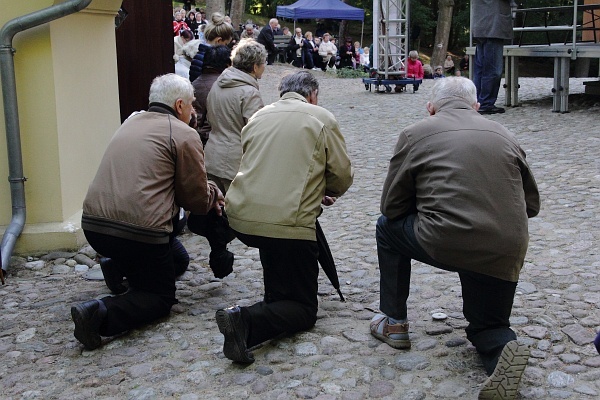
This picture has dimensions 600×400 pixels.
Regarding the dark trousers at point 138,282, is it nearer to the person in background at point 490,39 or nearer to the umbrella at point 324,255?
the umbrella at point 324,255

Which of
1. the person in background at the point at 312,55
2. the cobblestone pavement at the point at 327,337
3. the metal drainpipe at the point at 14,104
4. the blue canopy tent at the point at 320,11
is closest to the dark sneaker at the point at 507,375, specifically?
the cobblestone pavement at the point at 327,337

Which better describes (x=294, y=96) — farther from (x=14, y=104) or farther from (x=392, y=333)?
(x=14, y=104)

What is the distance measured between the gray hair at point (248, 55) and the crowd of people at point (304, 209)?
3.40 feet

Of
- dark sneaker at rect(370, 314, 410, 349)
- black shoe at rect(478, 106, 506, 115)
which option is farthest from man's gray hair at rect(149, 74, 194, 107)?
black shoe at rect(478, 106, 506, 115)

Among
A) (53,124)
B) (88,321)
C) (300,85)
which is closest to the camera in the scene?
(88,321)

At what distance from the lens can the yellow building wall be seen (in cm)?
619

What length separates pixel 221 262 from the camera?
5.49 metres

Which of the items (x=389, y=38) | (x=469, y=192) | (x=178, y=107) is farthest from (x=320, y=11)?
(x=469, y=192)

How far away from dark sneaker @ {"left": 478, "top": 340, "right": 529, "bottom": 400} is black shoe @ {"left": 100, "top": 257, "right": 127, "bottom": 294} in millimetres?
2699

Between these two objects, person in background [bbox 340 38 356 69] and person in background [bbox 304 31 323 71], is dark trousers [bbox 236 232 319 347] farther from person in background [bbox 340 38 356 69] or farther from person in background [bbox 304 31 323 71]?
person in background [bbox 340 38 356 69]

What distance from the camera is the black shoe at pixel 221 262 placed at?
18.0ft

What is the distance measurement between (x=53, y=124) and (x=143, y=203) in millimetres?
2035

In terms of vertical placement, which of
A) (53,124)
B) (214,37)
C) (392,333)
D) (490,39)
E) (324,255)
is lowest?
(392,333)

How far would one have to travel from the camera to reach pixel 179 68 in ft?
28.7
